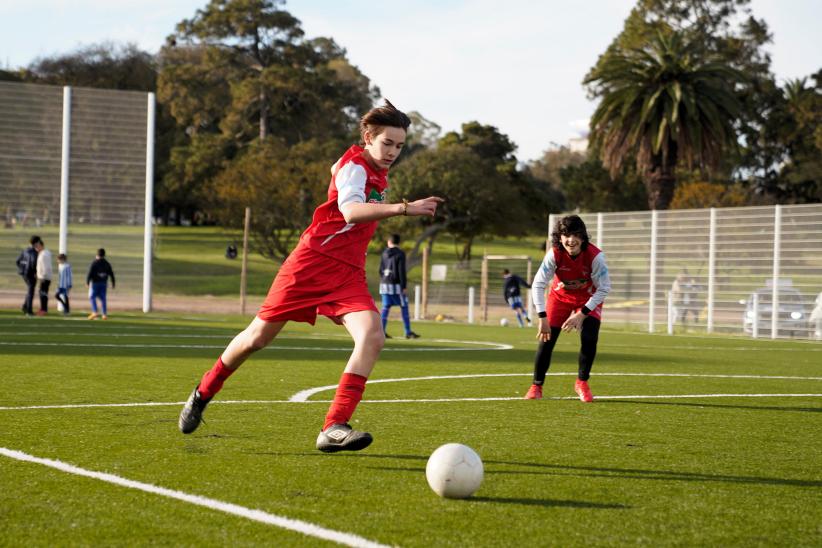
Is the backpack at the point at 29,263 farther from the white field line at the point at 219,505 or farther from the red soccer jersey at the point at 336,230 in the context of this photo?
the red soccer jersey at the point at 336,230

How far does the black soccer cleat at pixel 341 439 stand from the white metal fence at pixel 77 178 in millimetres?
26287

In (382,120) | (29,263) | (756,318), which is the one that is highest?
(382,120)

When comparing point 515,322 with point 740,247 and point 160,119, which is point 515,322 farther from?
point 160,119

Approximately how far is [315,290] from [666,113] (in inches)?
1384

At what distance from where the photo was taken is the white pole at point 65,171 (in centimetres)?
3039

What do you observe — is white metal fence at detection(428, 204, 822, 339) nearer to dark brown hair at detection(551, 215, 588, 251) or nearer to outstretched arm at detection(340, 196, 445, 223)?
dark brown hair at detection(551, 215, 588, 251)

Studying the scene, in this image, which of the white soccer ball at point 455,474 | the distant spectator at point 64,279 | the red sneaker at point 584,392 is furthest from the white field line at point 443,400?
the distant spectator at point 64,279

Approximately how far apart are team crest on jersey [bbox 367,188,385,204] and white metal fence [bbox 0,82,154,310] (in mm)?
25883

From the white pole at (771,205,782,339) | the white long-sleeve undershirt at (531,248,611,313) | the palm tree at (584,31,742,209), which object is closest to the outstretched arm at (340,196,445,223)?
the white long-sleeve undershirt at (531,248,611,313)


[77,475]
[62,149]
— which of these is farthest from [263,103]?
[77,475]

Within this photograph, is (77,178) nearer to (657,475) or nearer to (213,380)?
(213,380)

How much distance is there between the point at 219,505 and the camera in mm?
4438

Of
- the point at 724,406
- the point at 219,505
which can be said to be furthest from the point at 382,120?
the point at 724,406

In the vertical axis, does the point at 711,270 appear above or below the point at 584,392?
above
